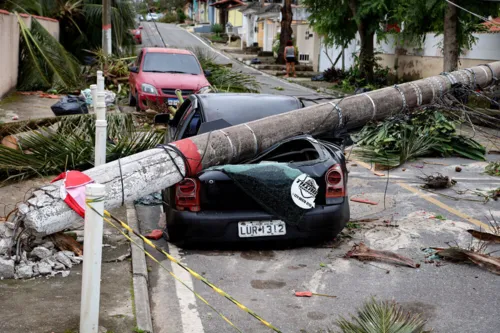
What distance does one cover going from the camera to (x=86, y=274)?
4.54 metres

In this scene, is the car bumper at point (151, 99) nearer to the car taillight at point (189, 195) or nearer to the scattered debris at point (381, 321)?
the car taillight at point (189, 195)

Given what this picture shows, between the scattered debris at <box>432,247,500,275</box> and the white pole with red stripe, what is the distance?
12.5 ft

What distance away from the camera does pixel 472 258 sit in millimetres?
6672

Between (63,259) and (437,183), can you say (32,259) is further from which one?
(437,183)

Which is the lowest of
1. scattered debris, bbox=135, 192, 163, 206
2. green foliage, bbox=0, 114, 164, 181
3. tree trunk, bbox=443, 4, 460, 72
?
scattered debris, bbox=135, 192, 163, 206

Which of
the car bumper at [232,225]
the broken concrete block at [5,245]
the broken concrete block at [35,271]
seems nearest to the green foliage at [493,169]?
the car bumper at [232,225]

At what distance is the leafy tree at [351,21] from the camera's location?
84.8ft

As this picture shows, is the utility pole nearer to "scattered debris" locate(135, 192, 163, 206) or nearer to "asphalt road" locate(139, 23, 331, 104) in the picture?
"asphalt road" locate(139, 23, 331, 104)

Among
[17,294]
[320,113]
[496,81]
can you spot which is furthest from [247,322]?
[496,81]

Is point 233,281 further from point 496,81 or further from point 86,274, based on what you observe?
point 496,81

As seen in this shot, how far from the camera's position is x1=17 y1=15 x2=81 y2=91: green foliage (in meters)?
21.1

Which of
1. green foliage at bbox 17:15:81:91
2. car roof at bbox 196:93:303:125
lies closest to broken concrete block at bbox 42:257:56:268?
car roof at bbox 196:93:303:125

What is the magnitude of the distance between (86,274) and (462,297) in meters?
3.38

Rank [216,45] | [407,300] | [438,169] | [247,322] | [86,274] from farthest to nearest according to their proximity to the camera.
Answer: [216,45], [438,169], [407,300], [247,322], [86,274]
